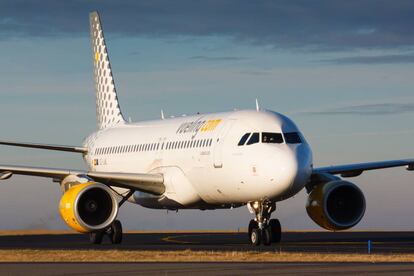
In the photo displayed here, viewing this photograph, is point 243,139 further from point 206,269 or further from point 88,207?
point 206,269

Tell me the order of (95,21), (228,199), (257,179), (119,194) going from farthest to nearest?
(95,21)
(119,194)
(228,199)
(257,179)

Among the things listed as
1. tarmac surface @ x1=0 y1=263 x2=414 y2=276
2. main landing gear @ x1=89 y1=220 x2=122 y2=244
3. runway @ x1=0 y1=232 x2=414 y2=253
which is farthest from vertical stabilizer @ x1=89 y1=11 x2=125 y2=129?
tarmac surface @ x1=0 y1=263 x2=414 y2=276

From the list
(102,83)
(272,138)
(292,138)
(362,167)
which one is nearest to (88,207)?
(272,138)

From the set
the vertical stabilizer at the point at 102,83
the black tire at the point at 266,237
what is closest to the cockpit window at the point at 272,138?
the black tire at the point at 266,237

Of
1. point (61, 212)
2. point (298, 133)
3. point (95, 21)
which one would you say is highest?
point (95, 21)

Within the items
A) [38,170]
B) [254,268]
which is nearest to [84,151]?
[38,170]

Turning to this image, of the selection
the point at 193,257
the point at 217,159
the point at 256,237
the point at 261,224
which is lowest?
the point at 193,257

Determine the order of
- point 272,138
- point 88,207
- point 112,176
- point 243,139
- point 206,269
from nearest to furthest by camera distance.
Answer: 1. point 206,269
2. point 272,138
3. point 243,139
4. point 88,207
5. point 112,176

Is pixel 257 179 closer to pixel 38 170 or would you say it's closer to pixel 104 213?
pixel 104 213

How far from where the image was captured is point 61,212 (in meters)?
37.6

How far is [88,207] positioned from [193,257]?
11333 millimetres

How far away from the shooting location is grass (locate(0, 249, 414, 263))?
26016mm

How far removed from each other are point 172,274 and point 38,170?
19.4m

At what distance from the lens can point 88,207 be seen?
37.8 m
